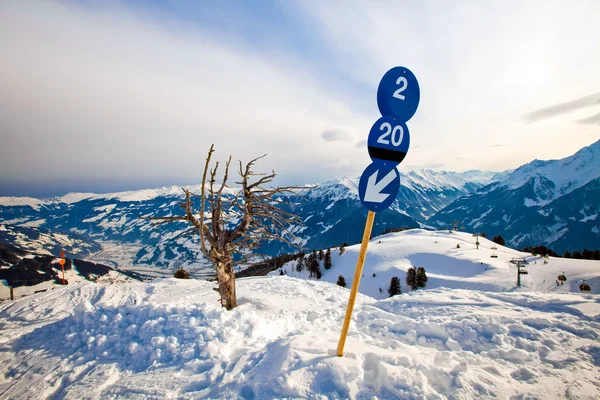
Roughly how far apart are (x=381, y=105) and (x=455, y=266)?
246 feet

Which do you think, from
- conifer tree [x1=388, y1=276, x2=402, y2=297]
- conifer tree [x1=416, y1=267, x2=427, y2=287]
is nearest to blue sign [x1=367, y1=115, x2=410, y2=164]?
conifer tree [x1=388, y1=276, x2=402, y2=297]

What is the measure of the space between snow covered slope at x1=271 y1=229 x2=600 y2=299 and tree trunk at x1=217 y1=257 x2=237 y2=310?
5360 centimetres

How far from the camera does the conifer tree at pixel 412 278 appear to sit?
61.2 metres

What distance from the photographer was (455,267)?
212 ft

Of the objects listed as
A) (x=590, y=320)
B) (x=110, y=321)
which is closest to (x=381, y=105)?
(x=110, y=321)

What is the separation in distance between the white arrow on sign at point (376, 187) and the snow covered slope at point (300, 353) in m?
2.83

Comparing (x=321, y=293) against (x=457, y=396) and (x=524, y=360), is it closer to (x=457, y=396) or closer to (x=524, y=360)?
(x=524, y=360)

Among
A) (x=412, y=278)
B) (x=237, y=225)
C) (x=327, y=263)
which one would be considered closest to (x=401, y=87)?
(x=237, y=225)

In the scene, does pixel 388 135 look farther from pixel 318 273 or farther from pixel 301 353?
pixel 318 273

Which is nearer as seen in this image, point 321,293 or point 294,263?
point 321,293

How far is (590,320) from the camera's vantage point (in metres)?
7.24

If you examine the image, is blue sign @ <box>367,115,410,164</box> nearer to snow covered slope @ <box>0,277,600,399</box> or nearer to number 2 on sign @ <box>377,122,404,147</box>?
number 2 on sign @ <box>377,122,404,147</box>

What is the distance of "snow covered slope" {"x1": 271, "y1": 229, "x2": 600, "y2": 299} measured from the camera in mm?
46688

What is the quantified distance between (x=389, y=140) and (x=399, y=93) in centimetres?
79
